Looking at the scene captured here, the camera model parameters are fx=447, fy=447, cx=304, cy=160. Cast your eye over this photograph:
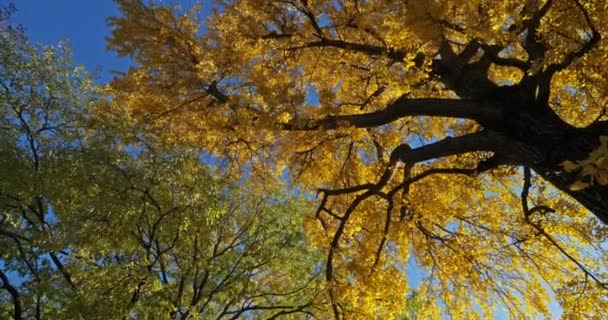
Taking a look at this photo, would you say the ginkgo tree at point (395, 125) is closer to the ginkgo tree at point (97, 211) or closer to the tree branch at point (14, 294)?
the ginkgo tree at point (97, 211)

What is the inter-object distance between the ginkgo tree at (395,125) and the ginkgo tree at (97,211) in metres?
0.65

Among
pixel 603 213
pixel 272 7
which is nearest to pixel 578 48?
pixel 603 213

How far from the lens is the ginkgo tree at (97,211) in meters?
4.25

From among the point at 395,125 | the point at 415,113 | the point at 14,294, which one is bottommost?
the point at 14,294

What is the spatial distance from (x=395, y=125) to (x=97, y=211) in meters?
4.48

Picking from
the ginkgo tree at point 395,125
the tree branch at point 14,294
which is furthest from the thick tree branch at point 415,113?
the tree branch at point 14,294

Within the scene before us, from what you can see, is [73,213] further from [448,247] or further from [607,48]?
[607,48]

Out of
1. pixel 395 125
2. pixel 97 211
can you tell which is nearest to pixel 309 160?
pixel 395 125

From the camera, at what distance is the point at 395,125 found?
6980mm

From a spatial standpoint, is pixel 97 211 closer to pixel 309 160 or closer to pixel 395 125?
pixel 309 160

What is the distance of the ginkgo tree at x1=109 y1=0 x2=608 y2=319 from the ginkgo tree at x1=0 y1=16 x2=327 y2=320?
0.65 metres

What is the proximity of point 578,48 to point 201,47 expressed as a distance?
4239 millimetres

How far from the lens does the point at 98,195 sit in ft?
13.9

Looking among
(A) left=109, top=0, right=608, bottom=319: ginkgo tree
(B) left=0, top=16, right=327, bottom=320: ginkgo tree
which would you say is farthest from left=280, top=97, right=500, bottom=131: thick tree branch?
(B) left=0, top=16, right=327, bottom=320: ginkgo tree
